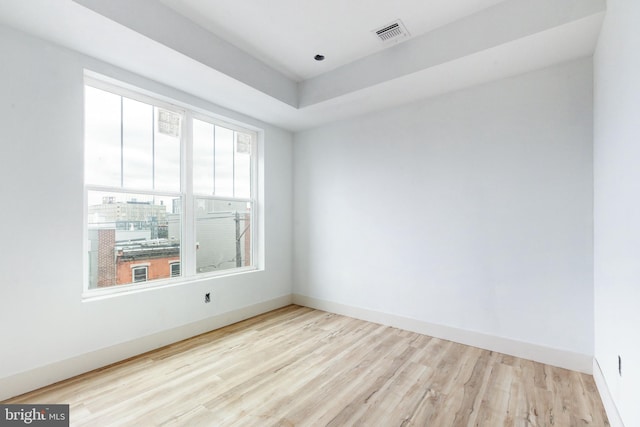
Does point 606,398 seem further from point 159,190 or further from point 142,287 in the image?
point 159,190

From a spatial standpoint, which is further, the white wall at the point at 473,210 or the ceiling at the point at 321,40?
the white wall at the point at 473,210

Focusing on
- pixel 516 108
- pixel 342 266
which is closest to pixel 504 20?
pixel 516 108

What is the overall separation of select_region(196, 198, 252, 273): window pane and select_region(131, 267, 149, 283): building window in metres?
0.56

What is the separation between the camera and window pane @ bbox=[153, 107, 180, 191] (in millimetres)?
3107

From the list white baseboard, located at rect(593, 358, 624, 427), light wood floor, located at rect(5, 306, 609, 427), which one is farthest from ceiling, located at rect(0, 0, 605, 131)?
light wood floor, located at rect(5, 306, 609, 427)

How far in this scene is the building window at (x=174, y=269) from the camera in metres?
3.19

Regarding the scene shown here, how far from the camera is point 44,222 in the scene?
2.26 m

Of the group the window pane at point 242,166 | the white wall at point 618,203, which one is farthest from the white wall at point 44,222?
the white wall at point 618,203

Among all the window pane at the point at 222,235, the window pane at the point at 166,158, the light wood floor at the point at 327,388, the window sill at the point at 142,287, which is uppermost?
the window pane at the point at 166,158

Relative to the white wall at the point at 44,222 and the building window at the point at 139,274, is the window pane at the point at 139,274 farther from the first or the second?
the white wall at the point at 44,222

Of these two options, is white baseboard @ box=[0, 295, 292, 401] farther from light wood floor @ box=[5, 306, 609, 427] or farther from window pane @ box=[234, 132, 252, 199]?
window pane @ box=[234, 132, 252, 199]

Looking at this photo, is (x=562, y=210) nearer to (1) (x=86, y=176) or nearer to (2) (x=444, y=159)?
(2) (x=444, y=159)

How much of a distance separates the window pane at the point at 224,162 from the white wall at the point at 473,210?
4.09 ft

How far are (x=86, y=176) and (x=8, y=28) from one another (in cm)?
113
